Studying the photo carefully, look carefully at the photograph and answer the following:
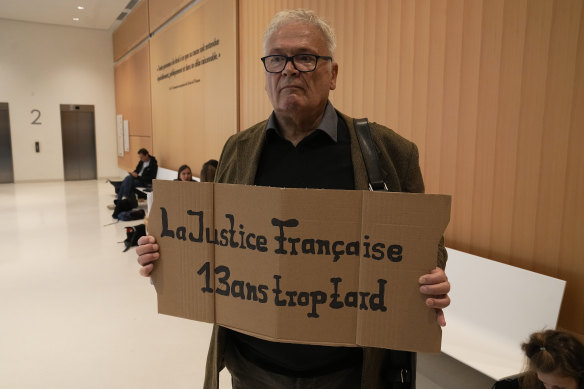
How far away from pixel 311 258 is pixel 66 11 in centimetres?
1421

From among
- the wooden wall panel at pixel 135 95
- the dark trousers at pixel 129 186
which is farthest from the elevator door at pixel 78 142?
the dark trousers at pixel 129 186

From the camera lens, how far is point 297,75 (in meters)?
1.27

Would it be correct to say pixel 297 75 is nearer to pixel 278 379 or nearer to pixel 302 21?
pixel 302 21

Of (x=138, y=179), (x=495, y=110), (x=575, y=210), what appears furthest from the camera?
(x=138, y=179)

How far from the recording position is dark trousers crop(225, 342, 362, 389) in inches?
49.1

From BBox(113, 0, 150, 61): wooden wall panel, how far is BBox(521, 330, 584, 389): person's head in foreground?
11003 millimetres

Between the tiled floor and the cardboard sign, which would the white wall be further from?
the cardboard sign

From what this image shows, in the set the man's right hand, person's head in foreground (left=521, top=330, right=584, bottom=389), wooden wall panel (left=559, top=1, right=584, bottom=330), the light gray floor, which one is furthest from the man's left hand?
the light gray floor

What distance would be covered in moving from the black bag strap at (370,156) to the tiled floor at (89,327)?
193cm

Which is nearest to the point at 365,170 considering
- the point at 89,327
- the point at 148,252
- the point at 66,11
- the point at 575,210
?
the point at 148,252

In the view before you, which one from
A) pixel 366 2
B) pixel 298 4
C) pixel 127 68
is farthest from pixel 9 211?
pixel 366 2

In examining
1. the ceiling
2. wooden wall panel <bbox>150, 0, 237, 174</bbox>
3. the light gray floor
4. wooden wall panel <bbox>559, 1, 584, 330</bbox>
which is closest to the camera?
wooden wall panel <bbox>559, 1, 584, 330</bbox>

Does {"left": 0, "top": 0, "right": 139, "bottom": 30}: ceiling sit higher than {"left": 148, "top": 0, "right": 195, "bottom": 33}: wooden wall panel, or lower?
higher

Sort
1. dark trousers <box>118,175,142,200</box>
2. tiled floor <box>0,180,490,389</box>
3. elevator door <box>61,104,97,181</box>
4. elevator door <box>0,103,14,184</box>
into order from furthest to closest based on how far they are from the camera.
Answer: elevator door <box>61,104,97,181</box>
elevator door <box>0,103,14,184</box>
dark trousers <box>118,175,142,200</box>
tiled floor <box>0,180,490,389</box>
